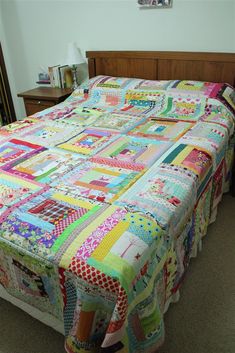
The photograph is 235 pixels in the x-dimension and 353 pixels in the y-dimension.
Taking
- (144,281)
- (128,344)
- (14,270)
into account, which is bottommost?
(128,344)

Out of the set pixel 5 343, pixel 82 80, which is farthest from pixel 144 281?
pixel 82 80

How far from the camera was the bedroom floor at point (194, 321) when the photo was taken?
139cm

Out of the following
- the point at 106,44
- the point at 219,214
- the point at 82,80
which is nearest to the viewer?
the point at 219,214

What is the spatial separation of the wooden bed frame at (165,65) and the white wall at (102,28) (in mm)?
95

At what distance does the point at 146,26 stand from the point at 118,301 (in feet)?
7.95

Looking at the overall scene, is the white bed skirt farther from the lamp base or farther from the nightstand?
the lamp base

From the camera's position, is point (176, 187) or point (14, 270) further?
point (176, 187)

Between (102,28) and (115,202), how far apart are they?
2199mm

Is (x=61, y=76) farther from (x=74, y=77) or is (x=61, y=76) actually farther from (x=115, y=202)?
(x=115, y=202)

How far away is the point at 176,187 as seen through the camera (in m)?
1.36

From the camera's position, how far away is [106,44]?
289 centimetres

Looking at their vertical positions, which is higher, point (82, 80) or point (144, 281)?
point (82, 80)

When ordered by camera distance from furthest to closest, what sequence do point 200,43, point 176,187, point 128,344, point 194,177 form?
point 200,43 < point 194,177 < point 176,187 < point 128,344

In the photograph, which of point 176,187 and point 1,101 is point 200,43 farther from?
point 1,101
